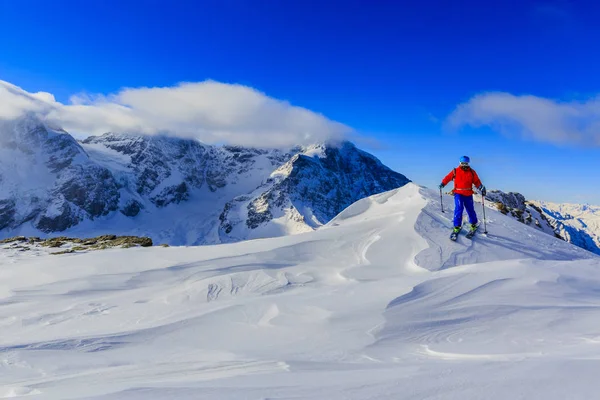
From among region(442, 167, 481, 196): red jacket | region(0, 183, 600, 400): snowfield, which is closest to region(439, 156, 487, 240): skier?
region(442, 167, 481, 196): red jacket

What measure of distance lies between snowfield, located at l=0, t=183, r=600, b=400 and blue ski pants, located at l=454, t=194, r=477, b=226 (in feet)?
1.61

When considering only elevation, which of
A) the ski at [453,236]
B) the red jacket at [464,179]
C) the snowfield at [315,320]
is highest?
the red jacket at [464,179]

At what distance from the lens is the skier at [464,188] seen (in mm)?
11594

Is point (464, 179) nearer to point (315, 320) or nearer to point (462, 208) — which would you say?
point (462, 208)

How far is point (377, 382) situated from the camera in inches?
139

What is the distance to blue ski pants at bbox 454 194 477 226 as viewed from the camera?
11.5 meters

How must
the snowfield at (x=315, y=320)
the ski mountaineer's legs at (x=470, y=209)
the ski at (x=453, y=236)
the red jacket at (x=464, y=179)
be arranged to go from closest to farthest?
the snowfield at (x=315, y=320) < the ski at (x=453, y=236) < the ski mountaineer's legs at (x=470, y=209) < the red jacket at (x=464, y=179)

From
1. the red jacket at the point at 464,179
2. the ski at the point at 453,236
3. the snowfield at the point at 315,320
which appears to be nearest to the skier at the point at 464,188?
the red jacket at the point at 464,179

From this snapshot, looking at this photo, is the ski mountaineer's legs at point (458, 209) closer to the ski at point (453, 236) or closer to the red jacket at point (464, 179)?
the red jacket at point (464, 179)

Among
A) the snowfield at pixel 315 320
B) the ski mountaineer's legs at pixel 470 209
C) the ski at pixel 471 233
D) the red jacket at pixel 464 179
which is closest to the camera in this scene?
the snowfield at pixel 315 320

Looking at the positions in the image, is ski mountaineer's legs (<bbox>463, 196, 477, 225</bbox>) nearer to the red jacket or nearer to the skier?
the skier

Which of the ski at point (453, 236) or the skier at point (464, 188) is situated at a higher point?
the skier at point (464, 188)

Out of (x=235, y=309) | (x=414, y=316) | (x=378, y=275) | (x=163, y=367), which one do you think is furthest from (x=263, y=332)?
(x=378, y=275)

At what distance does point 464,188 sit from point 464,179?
31 cm
